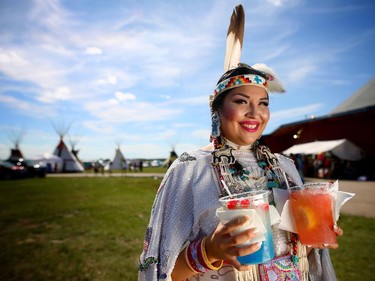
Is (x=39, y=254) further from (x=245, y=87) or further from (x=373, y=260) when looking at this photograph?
(x=373, y=260)

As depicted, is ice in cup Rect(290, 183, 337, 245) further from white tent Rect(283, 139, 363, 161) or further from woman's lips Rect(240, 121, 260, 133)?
white tent Rect(283, 139, 363, 161)

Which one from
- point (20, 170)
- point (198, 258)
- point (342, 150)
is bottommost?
point (198, 258)

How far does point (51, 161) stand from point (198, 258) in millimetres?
44686

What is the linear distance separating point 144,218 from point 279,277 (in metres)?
7.51

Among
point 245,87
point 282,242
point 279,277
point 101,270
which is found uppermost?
point 245,87

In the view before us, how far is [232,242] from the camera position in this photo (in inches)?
46.1

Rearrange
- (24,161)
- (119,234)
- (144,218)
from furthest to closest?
(24,161)
(144,218)
(119,234)

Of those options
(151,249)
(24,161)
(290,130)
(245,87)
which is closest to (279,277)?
(151,249)

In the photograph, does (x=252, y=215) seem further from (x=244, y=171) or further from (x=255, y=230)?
(x=244, y=171)

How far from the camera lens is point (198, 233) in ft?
5.20

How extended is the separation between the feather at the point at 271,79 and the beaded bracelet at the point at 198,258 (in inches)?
51.8

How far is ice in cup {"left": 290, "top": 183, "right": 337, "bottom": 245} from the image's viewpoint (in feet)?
4.93

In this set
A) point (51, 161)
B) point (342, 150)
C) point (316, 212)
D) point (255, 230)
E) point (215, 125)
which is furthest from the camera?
point (51, 161)

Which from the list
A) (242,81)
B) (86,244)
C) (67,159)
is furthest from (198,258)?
(67,159)
